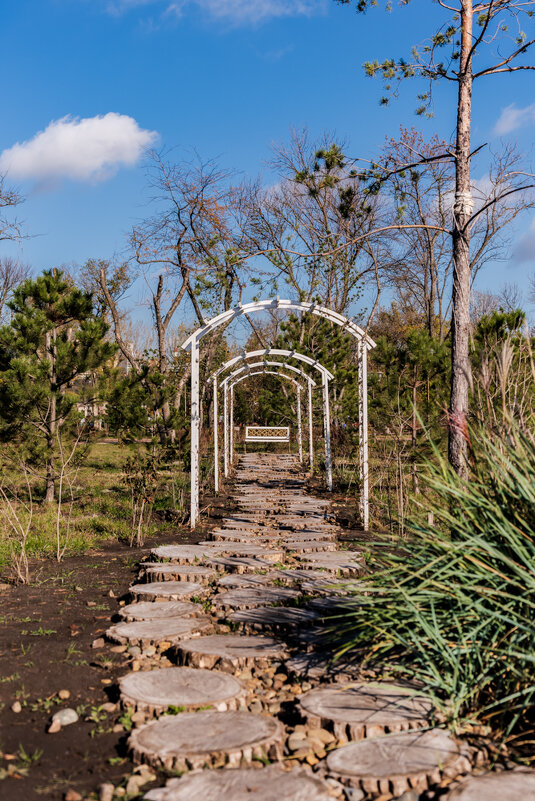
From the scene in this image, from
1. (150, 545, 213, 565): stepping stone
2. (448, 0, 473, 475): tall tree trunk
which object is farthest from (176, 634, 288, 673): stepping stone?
(448, 0, 473, 475): tall tree trunk

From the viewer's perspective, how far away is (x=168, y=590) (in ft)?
12.7

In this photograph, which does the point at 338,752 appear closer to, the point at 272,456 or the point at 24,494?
the point at 24,494

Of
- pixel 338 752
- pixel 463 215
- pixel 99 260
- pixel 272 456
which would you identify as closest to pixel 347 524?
pixel 463 215

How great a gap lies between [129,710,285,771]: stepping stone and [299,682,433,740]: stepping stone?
0.53 feet

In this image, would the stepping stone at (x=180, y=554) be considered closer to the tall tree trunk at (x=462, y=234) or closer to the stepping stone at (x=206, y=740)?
the tall tree trunk at (x=462, y=234)

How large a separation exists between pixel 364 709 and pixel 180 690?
679 millimetres

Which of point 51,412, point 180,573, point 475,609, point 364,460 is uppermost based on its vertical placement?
point 51,412

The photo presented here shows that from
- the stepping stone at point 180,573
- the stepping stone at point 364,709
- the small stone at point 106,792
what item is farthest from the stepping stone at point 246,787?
the stepping stone at point 180,573

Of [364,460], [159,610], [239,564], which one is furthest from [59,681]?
[364,460]

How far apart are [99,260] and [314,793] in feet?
85.1

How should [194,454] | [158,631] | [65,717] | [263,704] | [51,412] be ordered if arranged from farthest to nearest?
[51,412], [194,454], [158,631], [263,704], [65,717]

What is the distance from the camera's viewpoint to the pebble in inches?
90.9

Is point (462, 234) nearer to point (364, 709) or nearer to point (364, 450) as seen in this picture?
point (364, 450)

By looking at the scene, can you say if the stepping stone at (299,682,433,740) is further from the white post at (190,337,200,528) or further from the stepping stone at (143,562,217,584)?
the white post at (190,337,200,528)
